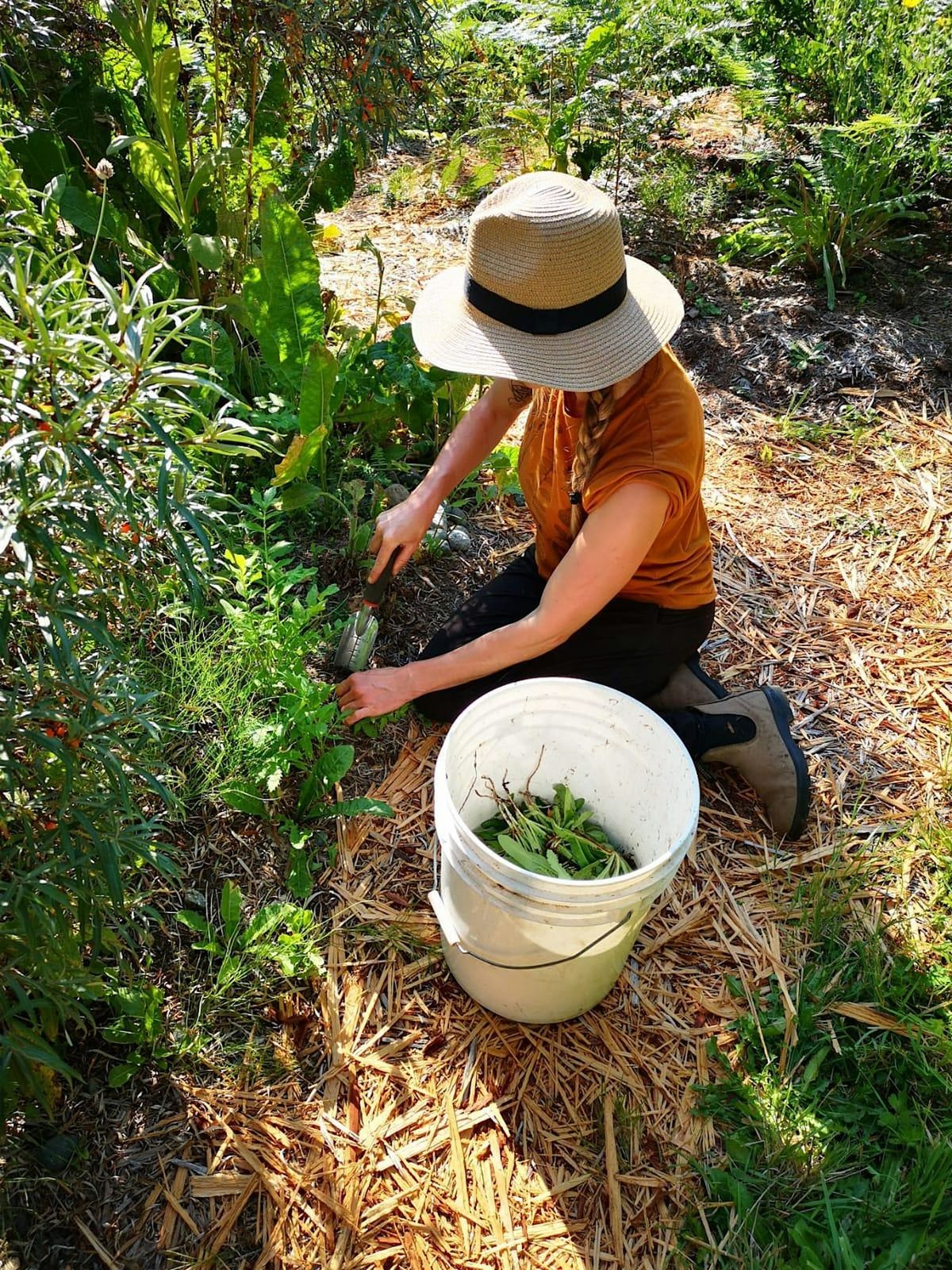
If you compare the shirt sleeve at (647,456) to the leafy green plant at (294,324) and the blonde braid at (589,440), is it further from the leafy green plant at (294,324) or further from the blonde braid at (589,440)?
the leafy green plant at (294,324)

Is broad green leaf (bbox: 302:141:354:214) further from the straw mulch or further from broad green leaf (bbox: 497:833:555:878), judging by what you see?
broad green leaf (bbox: 497:833:555:878)

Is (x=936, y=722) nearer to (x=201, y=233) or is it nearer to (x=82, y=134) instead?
(x=201, y=233)

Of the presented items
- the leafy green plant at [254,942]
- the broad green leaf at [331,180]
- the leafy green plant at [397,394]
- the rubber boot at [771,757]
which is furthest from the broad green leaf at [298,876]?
the broad green leaf at [331,180]

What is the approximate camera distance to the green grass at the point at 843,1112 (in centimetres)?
150

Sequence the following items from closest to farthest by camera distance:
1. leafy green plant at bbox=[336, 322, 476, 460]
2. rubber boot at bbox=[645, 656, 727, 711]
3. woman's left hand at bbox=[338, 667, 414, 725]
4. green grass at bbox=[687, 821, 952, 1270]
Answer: green grass at bbox=[687, 821, 952, 1270]
woman's left hand at bbox=[338, 667, 414, 725]
rubber boot at bbox=[645, 656, 727, 711]
leafy green plant at bbox=[336, 322, 476, 460]

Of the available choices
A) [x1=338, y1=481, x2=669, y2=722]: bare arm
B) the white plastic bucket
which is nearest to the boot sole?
the white plastic bucket

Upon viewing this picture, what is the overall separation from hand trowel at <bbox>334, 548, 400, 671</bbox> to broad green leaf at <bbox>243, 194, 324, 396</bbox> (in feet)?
2.23

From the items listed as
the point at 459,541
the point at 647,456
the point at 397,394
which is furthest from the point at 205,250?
the point at 647,456

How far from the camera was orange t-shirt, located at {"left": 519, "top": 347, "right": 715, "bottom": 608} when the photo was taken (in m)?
1.76

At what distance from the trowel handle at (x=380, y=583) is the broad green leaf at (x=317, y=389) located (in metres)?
0.36

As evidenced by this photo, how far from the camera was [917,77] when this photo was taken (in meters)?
3.47

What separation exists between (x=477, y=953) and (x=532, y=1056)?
299 millimetres

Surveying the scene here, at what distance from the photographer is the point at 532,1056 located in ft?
5.74

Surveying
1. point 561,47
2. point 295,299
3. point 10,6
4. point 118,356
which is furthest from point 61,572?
point 561,47
